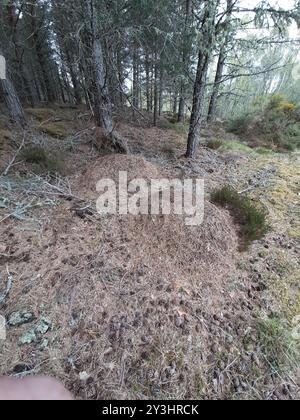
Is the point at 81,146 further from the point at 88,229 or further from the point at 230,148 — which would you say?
the point at 230,148

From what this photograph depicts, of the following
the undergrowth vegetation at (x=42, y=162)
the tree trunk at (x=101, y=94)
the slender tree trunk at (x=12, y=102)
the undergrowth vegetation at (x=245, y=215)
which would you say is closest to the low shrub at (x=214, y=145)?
the tree trunk at (x=101, y=94)

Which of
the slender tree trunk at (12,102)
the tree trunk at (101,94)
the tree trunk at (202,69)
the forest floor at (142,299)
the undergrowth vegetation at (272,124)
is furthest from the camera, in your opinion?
the undergrowth vegetation at (272,124)

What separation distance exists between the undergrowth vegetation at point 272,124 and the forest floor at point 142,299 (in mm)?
4820

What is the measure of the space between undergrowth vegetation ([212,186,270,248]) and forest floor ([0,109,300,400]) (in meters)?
0.13

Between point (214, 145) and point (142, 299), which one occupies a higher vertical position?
point (214, 145)

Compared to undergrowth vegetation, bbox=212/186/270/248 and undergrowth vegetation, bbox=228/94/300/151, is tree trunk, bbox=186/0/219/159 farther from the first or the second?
undergrowth vegetation, bbox=228/94/300/151

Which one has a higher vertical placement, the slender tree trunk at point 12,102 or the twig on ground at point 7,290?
the slender tree trunk at point 12,102

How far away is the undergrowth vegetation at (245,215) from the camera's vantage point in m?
2.88

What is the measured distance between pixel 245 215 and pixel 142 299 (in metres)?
1.92

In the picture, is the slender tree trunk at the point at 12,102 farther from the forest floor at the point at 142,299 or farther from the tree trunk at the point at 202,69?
the tree trunk at the point at 202,69

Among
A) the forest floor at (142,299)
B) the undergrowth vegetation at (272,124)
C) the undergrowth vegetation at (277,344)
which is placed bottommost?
the undergrowth vegetation at (277,344)

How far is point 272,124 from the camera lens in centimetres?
791

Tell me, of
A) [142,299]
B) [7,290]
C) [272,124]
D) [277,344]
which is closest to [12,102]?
[7,290]

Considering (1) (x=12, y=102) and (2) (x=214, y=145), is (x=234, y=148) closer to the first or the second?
(2) (x=214, y=145)
